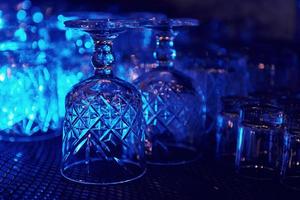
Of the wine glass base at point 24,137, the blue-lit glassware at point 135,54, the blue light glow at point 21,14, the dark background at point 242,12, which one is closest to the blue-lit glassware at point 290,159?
the blue-lit glassware at point 135,54

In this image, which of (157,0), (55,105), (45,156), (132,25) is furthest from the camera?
(157,0)

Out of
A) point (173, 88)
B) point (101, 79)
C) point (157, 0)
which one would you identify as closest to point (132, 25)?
point (101, 79)

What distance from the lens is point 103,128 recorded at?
862mm

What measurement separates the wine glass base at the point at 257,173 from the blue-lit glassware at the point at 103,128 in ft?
0.53

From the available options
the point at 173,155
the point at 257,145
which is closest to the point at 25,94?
the point at 173,155

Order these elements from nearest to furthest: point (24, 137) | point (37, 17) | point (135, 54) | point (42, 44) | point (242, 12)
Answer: point (24, 137) → point (135, 54) → point (42, 44) → point (37, 17) → point (242, 12)

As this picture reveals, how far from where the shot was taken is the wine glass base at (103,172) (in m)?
0.81

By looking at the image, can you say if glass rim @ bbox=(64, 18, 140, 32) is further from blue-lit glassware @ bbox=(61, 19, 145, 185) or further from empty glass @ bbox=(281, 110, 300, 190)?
empty glass @ bbox=(281, 110, 300, 190)

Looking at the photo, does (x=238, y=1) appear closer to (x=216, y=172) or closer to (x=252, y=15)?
(x=252, y=15)

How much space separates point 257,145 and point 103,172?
25cm

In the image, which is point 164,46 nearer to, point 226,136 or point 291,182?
point 226,136

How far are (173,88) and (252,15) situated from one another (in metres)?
1.26

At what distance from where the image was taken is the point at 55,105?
3.47 ft

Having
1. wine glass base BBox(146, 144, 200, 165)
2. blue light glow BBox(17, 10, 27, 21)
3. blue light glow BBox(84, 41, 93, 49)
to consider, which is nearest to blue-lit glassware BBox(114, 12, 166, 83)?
blue light glow BBox(84, 41, 93, 49)
